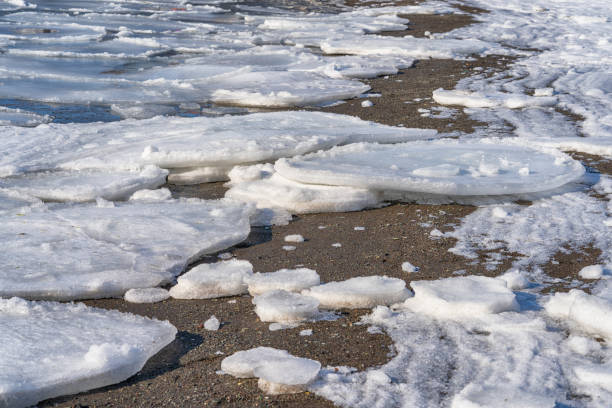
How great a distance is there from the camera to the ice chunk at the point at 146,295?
328cm

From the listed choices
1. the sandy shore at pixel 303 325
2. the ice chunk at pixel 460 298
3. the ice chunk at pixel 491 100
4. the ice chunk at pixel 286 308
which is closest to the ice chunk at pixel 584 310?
the ice chunk at pixel 460 298

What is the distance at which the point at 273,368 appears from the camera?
257 centimetres

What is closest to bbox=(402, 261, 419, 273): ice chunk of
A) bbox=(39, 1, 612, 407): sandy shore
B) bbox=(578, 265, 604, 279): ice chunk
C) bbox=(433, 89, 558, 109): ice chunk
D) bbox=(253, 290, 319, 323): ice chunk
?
bbox=(39, 1, 612, 407): sandy shore

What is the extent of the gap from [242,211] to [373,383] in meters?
1.95

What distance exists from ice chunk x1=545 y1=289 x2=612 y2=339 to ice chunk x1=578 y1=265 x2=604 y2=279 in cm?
37

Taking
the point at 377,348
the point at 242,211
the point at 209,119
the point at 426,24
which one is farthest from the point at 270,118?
the point at 426,24

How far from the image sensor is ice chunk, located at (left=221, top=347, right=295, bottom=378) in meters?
2.60

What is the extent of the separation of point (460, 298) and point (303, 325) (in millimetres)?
670

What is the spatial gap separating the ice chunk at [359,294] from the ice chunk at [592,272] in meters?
0.89

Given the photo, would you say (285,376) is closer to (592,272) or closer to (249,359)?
(249,359)

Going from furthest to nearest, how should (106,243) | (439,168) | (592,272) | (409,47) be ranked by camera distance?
(409,47), (439,168), (106,243), (592,272)

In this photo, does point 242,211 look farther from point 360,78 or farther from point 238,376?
point 360,78

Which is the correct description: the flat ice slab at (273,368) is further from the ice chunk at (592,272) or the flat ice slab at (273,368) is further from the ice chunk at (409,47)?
the ice chunk at (409,47)

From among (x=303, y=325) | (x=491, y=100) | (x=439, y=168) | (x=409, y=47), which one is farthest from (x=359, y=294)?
(x=409, y=47)
